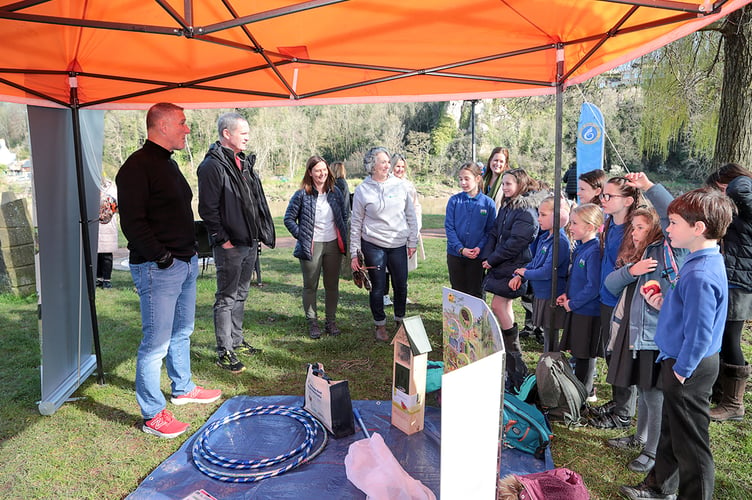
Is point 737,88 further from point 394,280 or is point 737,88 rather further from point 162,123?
point 162,123

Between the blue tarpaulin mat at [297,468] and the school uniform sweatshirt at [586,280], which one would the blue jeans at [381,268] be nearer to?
the blue tarpaulin mat at [297,468]

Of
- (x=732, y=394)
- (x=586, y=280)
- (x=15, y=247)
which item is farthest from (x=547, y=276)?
(x=15, y=247)

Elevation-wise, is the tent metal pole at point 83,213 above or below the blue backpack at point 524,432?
above

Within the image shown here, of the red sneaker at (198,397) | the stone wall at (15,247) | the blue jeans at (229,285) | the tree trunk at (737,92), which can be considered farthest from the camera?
the stone wall at (15,247)

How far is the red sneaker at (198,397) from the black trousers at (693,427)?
282 centimetres

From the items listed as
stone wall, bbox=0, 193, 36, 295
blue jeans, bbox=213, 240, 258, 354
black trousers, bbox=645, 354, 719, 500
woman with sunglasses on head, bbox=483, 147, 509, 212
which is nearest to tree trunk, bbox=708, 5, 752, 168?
woman with sunglasses on head, bbox=483, 147, 509, 212

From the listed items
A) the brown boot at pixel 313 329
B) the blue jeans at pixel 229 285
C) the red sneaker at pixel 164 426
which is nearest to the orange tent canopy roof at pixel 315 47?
the blue jeans at pixel 229 285

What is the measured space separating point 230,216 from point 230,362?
120cm

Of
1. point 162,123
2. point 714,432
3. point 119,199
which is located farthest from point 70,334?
point 714,432

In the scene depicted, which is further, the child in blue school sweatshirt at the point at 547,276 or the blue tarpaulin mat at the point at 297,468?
the child in blue school sweatshirt at the point at 547,276

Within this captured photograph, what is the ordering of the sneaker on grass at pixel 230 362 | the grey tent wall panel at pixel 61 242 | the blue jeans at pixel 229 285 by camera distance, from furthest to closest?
1. the sneaker on grass at pixel 230 362
2. the blue jeans at pixel 229 285
3. the grey tent wall panel at pixel 61 242

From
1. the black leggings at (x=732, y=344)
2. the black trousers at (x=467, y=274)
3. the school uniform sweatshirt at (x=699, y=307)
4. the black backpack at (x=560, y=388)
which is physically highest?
the school uniform sweatshirt at (x=699, y=307)

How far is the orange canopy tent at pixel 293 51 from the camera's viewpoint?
8.15ft

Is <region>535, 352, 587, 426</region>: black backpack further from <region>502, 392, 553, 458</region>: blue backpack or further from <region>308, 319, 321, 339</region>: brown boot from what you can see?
<region>308, 319, 321, 339</region>: brown boot
